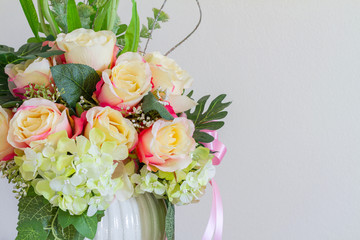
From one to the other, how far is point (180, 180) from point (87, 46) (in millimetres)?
255

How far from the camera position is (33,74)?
62 centimetres

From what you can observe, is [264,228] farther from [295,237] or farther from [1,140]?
[1,140]

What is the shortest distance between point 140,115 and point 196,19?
57 cm

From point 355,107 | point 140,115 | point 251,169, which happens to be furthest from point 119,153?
point 355,107

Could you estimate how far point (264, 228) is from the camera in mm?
1151

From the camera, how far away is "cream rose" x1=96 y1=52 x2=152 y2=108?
613mm

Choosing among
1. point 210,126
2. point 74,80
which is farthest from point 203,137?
point 74,80

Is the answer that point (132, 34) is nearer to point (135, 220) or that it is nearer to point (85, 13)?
point (85, 13)

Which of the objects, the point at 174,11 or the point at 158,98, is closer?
the point at 158,98

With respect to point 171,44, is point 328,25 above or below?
above

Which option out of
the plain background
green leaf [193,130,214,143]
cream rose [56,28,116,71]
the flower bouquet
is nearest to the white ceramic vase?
the flower bouquet

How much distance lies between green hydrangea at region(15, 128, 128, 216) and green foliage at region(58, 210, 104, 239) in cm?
1

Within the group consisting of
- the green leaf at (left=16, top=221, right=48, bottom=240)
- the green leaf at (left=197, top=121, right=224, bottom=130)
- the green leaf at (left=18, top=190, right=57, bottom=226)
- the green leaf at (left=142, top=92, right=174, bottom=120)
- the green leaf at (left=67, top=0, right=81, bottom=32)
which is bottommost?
the green leaf at (left=16, top=221, right=48, bottom=240)

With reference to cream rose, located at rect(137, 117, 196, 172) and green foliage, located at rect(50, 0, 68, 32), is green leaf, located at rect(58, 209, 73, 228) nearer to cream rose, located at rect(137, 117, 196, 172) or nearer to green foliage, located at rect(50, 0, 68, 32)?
cream rose, located at rect(137, 117, 196, 172)
